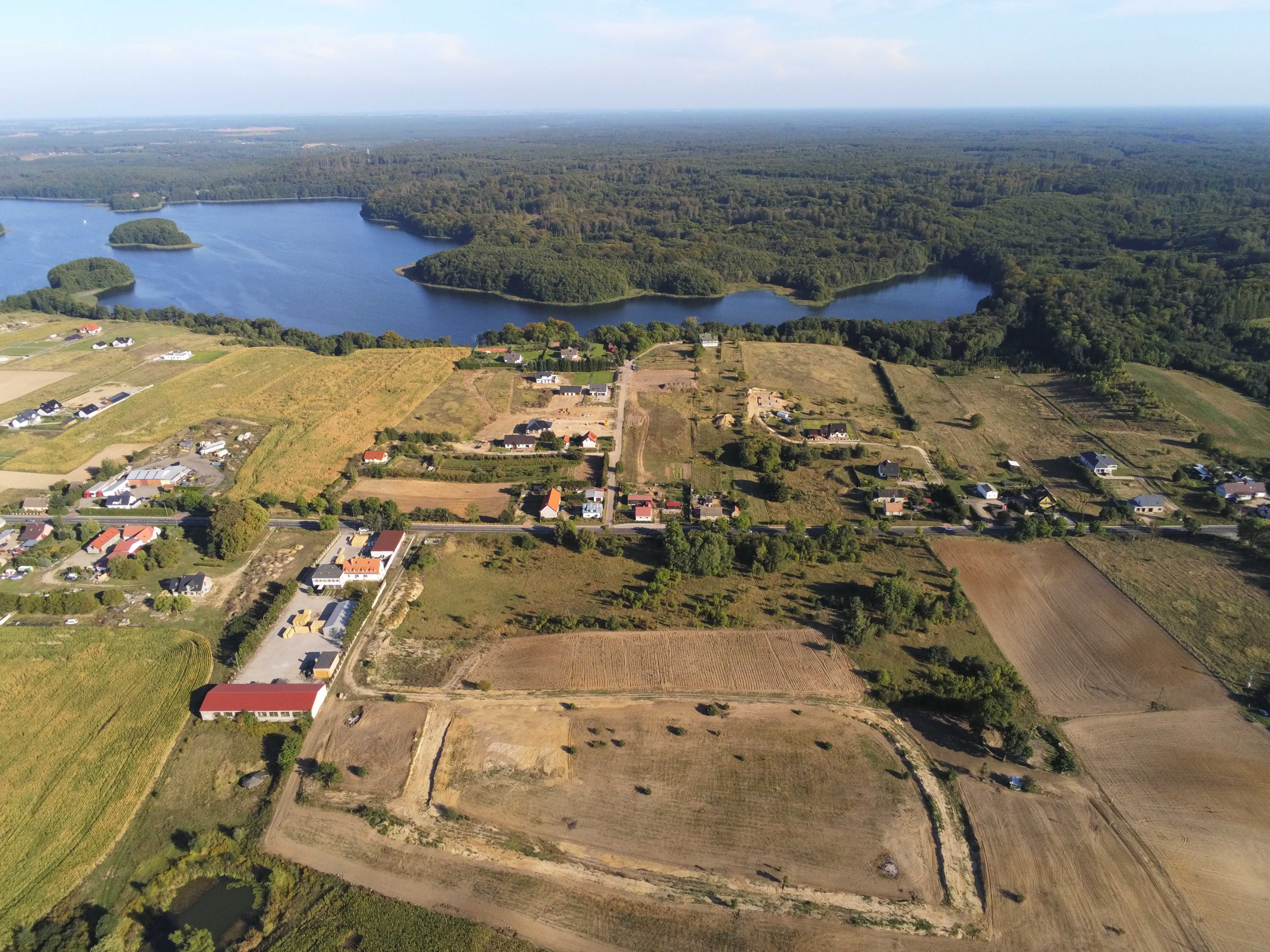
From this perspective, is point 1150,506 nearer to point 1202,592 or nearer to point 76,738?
point 1202,592

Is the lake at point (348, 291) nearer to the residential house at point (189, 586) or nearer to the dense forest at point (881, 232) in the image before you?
the dense forest at point (881, 232)

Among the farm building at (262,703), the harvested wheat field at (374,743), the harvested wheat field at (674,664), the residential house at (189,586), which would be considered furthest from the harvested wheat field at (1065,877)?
the residential house at (189,586)

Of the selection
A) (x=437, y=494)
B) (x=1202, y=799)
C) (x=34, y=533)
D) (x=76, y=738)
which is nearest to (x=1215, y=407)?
(x=1202, y=799)

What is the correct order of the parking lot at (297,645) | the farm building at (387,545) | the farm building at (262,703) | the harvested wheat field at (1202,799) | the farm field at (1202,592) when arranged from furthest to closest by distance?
the farm building at (387,545), the farm field at (1202,592), the parking lot at (297,645), the farm building at (262,703), the harvested wheat field at (1202,799)

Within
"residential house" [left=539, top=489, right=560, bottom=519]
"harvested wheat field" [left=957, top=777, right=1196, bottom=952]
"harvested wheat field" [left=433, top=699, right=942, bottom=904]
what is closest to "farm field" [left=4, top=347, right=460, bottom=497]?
"residential house" [left=539, top=489, right=560, bottom=519]

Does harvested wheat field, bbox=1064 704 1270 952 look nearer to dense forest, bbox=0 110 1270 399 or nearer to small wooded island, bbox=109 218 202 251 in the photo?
dense forest, bbox=0 110 1270 399
